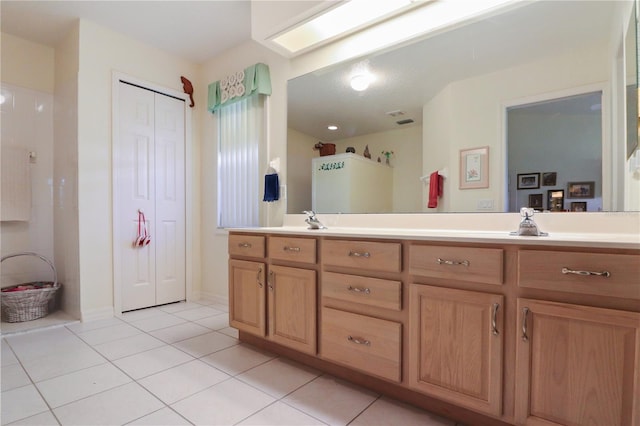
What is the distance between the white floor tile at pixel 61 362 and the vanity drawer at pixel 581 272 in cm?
239

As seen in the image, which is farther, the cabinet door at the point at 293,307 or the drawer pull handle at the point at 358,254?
the cabinet door at the point at 293,307

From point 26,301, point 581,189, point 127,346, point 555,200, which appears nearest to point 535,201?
point 555,200

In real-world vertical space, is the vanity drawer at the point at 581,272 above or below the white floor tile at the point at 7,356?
above

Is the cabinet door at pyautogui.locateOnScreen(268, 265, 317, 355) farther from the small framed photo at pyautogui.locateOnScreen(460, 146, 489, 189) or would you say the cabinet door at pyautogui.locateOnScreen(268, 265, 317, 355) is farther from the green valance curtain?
the green valance curtain

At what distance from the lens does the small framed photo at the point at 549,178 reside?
5.00ft

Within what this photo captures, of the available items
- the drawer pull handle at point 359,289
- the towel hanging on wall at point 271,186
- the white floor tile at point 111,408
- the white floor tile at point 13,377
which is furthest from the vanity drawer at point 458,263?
the white floor tile at point 13,377

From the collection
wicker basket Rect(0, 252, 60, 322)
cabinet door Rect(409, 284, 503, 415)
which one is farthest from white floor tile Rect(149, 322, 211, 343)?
cabinet door Rect(409, 284, 503, 415)

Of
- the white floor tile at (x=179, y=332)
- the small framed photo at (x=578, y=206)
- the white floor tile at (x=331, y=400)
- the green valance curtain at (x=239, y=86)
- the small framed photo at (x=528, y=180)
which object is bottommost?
the white floor tile at (x=179, y=332)

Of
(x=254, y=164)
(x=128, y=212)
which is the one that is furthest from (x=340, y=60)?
(x=128, y=212)

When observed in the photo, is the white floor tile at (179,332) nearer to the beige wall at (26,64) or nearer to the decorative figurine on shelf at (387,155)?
the decorative figurine on shelf at (387,155)

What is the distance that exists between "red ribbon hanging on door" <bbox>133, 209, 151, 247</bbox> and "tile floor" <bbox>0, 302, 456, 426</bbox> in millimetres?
875

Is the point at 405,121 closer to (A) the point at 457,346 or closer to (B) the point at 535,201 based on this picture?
(B) the point at 535,201

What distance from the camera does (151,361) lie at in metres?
1.94

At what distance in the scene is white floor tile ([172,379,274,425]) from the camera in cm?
138
